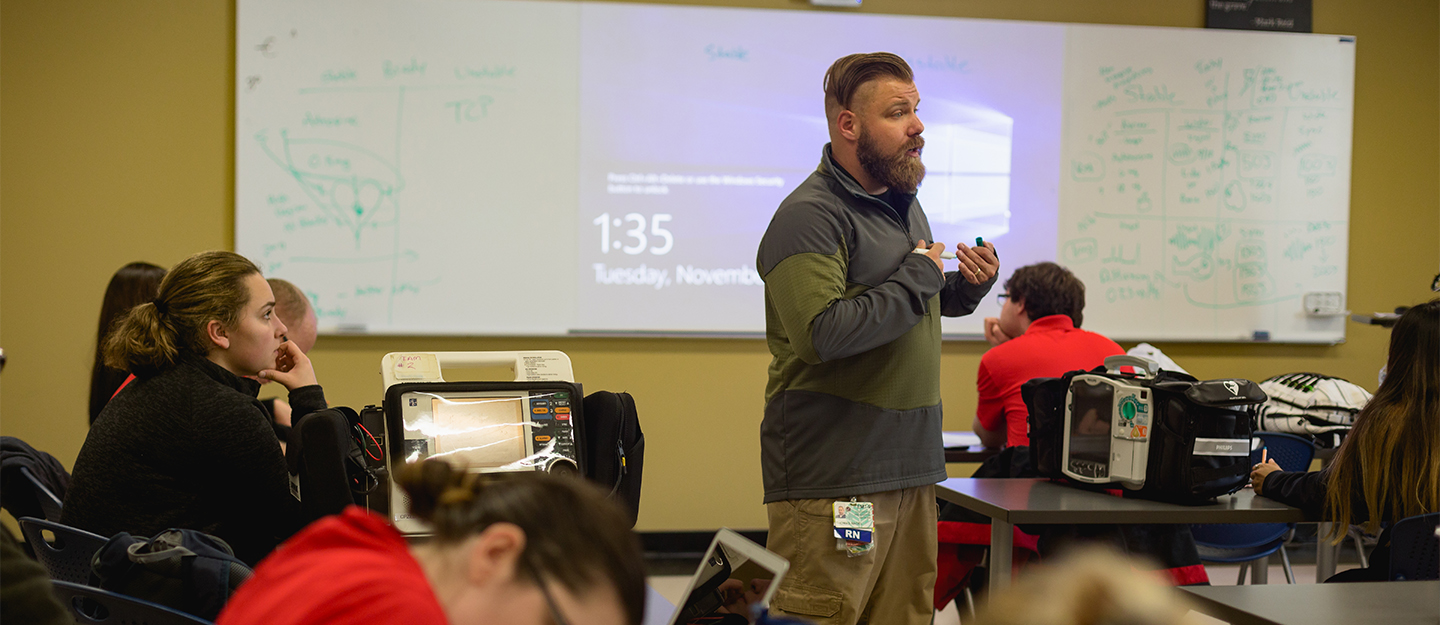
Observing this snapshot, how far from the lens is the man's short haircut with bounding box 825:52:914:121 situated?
194cm

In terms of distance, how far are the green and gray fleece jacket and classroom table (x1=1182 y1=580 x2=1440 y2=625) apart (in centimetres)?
57

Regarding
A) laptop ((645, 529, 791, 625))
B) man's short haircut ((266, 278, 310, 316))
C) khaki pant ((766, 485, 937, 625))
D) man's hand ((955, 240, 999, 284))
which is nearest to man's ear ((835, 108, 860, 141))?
man's hand ((955, 240, 999, 284))

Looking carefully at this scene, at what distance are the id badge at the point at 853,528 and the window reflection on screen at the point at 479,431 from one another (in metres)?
0.62

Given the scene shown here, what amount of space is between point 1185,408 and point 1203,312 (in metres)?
2.50

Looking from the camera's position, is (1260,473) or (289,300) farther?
(289,300)

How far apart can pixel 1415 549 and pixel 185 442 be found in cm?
241

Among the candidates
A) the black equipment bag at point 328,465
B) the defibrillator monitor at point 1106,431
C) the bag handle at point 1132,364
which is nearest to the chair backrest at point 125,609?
the black equipment bag at point 328,465

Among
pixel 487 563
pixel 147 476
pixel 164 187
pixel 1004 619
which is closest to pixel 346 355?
pixel 164 187

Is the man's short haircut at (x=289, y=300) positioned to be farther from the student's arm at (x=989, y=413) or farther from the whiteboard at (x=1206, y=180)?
the whiteboard at (x=1206, y=180)

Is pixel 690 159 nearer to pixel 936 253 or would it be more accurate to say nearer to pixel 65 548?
pixel 936 253

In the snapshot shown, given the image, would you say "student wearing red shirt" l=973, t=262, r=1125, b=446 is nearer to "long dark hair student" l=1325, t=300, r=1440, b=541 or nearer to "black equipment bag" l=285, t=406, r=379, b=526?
"long dark hair student" l=1325, t=300, r=1440, b=541

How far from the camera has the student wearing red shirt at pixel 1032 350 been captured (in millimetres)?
3006

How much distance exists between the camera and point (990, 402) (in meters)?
3.13

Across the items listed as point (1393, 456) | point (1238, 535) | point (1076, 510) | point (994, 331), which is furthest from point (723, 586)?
point (994, 331)
